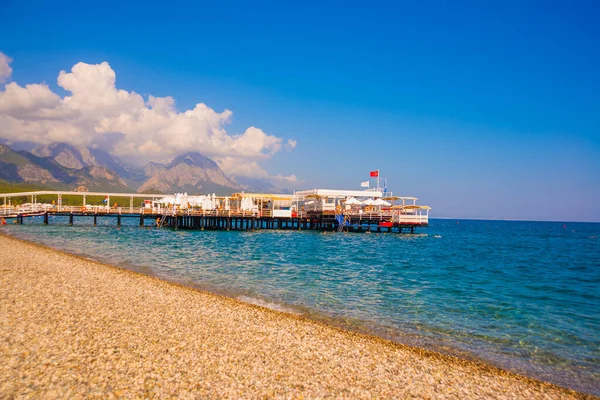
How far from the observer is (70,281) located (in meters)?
13.0

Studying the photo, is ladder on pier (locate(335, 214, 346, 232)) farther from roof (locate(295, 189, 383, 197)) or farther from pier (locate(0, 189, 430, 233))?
roof (locate(295, 189, 383, 197))

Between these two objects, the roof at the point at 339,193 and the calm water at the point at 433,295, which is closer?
the calm water at the point at 433,295

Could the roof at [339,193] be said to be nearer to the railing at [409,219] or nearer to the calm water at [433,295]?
Result: the railing at [409,219]

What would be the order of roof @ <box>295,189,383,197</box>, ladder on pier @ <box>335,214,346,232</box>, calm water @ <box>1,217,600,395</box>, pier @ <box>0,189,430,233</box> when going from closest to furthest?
calm water @ <box>1,217,600,395</box> < pier @ <box>0,189,430,233</box> < ladder on pier @ <box>335,214,346,232</box> < roof @ <box>295,189,383,197</box>

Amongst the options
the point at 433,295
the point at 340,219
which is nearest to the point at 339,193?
the point at 340,219

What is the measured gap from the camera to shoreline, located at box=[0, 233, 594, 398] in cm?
573

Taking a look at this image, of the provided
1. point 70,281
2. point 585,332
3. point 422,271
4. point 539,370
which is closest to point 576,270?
point 422,271

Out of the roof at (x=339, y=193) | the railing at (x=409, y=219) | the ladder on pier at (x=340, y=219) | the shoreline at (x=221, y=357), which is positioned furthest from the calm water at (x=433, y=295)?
the roof at (x=339, y=193)

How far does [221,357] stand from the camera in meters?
6.90

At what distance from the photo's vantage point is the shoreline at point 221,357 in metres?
5.73

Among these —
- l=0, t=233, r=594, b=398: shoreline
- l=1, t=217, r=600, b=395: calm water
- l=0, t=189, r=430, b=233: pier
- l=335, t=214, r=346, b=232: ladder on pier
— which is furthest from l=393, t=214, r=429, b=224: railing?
l=0, t=233, r=594, b=398: shoreline

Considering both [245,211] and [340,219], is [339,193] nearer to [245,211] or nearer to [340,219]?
[340,219]

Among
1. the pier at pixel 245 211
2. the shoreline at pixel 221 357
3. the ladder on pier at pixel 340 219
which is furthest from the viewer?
the ladder on pier at pixel 340 219

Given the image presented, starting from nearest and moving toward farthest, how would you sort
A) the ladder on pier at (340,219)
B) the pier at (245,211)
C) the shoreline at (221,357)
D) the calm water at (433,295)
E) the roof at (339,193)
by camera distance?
the shoreline at (221,357) < the calm water at (433,295) < the pier at (245,211) < the ladder on pier at (340,219) < the roof at (339,193)
